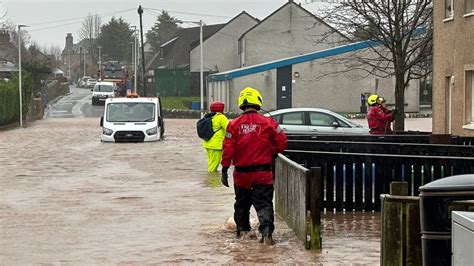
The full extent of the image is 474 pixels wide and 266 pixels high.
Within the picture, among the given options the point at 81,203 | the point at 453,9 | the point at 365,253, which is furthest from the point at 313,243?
the point at 453,9

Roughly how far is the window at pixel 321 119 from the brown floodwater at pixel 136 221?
11.1 feet

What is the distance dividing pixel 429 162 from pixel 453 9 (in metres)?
12.4

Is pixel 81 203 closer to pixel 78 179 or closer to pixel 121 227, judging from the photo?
pixel 121 227

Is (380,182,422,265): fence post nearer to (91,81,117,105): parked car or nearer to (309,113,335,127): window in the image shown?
(309,113,335,127): window

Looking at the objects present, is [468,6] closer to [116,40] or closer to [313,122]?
[313,122]

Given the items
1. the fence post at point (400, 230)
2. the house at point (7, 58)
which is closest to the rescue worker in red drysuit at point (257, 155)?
the fence post at point (400, 230)

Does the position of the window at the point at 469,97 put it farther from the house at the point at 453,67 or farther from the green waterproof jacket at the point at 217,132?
the green waterproof jacket at the point at 217,132

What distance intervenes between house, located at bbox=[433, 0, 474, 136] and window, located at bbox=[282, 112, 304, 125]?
12.3 ft

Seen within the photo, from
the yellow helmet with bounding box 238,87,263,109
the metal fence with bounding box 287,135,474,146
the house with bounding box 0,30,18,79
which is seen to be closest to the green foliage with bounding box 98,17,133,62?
the house with bounding box 0,30,18,79

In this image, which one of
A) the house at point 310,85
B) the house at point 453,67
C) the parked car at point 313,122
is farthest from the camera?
the house at point 310,85

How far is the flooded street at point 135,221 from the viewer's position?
11070 mm

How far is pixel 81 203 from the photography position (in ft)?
54.2

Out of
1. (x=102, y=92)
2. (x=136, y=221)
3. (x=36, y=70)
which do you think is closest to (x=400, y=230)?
(x=136, y=221)

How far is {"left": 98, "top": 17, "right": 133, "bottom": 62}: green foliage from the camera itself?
15438 cm
